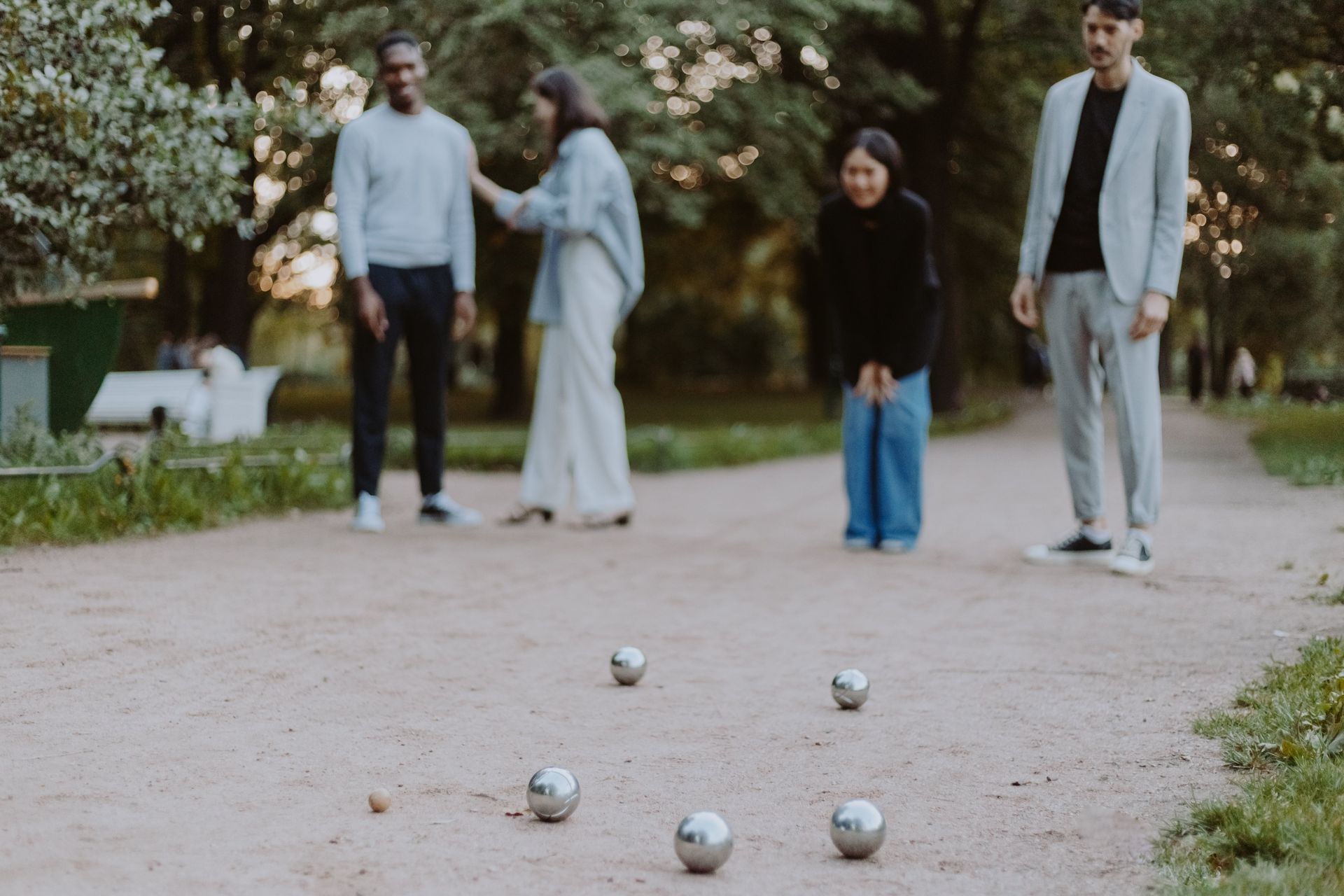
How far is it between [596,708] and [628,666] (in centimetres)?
27

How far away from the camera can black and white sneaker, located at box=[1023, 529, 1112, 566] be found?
7.20m

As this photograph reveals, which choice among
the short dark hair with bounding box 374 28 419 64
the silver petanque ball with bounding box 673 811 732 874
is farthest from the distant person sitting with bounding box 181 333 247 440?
the silver petanque ball with bounding box 673 811 732 874

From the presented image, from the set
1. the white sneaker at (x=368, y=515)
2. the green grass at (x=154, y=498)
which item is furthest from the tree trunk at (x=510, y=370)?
the white sneaker at (x=368, y=515)

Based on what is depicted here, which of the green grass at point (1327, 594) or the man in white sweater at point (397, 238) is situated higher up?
the man in white sweater at point (397, 238)

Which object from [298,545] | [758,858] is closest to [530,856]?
[758,858]

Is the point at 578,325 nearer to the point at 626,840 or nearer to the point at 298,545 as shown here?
the point at 298,545

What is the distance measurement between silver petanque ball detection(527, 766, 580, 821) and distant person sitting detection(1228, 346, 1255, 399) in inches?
698

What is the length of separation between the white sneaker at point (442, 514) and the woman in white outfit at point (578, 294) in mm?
259

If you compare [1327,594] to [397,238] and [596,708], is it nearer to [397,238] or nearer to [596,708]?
[596,708]

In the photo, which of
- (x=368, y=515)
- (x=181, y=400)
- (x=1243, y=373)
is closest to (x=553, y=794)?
(x=368, y=515)

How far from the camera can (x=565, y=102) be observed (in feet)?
27.3

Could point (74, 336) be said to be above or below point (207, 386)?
above

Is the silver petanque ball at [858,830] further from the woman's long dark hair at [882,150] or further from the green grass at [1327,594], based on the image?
the woman's long dark hair at [882,150]

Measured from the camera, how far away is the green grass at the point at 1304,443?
32.8 feet
